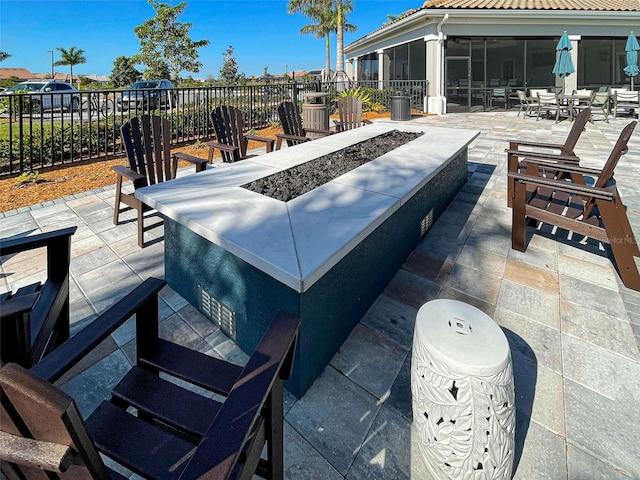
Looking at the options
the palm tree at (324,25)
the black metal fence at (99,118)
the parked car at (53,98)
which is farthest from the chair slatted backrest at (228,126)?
the palm tree at (324,25)

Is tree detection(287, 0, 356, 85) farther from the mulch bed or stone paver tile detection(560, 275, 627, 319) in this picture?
stone paver tile detection(560, 275, 627, 319)

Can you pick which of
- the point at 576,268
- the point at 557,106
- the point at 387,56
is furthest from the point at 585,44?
the point at 576,268

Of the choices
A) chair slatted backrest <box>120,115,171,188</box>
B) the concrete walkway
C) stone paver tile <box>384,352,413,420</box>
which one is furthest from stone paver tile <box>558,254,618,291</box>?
chair slatted backrest <box>120,115,171,188</box>

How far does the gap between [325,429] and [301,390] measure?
0.68 ft

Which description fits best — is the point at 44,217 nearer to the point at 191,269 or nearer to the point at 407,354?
the point at 191,269

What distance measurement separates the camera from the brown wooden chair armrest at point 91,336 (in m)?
0.95

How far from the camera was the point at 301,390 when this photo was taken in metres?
1.68

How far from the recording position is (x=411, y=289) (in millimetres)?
2521

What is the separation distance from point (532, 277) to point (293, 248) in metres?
1.98

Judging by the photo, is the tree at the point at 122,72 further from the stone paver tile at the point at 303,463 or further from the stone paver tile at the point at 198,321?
the stone paver tile at the point at 303,463

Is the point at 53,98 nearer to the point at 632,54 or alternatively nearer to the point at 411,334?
the point at 411,334

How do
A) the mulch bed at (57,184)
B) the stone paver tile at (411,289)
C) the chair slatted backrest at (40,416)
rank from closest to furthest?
the chair slatted backrest at (40,416) < the stone paver tile at (411,289) < the mulch bed at (57,184)

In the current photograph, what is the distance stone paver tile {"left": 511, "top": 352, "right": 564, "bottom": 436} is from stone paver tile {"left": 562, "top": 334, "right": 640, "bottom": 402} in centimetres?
11

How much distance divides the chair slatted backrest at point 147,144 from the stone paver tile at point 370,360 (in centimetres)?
254
